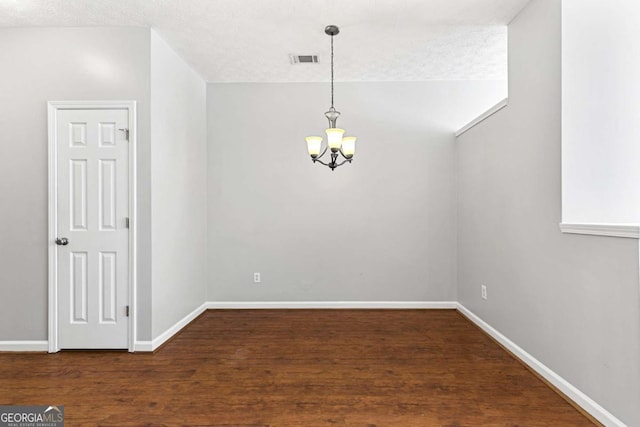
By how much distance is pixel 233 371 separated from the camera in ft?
9.18

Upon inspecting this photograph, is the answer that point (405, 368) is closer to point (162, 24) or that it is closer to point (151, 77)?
point (151, 77)

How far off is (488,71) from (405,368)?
11.6 feet

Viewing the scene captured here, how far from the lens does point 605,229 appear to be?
2.03 m

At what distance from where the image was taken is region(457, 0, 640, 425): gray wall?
6.45ft

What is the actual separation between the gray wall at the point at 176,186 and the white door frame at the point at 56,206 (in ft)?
0.53

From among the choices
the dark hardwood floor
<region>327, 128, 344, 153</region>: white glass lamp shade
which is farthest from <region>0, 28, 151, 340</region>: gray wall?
<region>327, 128, 344, 153</region>: white glass lamp shade

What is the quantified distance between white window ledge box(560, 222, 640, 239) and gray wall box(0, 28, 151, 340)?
3313mm

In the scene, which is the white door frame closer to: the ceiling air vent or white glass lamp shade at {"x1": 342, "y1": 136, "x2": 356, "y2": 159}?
the ceiling air vent

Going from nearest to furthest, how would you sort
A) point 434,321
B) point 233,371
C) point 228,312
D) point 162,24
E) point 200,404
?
point 200,404, point 233,371, point 162,24, point 434,321, point 228,312

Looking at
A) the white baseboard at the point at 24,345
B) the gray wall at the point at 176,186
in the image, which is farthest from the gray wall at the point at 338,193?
the white baseboard at the point at 24,345

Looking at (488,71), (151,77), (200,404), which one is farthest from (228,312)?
(488,71)

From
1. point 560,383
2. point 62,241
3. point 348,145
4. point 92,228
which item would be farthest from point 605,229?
point 62,241

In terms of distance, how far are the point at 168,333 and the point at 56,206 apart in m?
1.55

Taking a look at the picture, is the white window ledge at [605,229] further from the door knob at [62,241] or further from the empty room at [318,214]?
the door knob at [62,241]
